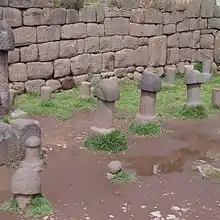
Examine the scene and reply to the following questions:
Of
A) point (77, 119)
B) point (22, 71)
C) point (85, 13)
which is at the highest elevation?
point (85, 13)

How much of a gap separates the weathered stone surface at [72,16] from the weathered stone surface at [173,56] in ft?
11.9

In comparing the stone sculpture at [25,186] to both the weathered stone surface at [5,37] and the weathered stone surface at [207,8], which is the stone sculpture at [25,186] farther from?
the weathered stone surface at [207,8]

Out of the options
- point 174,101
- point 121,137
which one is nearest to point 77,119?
point 121,137

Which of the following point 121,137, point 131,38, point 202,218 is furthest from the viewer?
point 131,38

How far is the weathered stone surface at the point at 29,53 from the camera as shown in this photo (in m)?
11.4

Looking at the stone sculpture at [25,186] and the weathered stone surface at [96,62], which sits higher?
the weathered stone surface at [96,62]

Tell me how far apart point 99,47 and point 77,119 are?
132 inches

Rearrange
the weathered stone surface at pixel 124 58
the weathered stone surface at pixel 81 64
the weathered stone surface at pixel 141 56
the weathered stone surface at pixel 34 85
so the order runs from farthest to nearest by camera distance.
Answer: the weathered stone surface at pixel 141 56 < the weathered stone surface at pixel 124 58 < the weathered stone surface at pixel 81 64 < the weathered stone surface at pixel 34 85

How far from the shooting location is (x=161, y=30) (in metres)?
14.3

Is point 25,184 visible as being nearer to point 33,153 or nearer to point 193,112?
point 33,153

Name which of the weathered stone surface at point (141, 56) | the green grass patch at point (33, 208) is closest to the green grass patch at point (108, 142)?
the green grass patch at point (33, 208)

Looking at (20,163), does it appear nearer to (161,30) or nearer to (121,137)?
(121,137)

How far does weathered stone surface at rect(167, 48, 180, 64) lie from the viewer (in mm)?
14766

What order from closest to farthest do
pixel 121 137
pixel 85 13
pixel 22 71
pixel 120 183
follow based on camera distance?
pixel 120 183 → pixel 121 137 → pixel 22 71 → pixel 85 13
